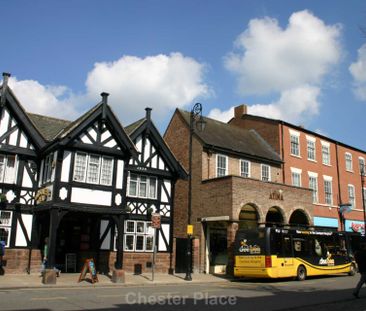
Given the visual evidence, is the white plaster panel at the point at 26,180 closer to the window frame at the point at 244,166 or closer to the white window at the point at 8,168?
the white window at the point at 8,168

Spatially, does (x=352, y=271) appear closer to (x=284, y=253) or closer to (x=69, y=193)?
(x=284, y=253)

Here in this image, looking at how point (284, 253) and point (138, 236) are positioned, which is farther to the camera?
point (138, 236)

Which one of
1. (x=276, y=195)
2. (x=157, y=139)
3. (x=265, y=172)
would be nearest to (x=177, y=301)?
(x=157, y=139)

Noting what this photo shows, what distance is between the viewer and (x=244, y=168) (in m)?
29.2

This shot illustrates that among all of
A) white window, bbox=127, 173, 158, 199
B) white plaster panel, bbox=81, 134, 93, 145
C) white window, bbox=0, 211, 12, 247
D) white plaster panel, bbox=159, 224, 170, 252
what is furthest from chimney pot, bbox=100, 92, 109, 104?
white plaster panel, bbox=159, 224, 170, 252

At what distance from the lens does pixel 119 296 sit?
13.3 m

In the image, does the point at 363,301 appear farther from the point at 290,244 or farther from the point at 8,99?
the point at 8,99

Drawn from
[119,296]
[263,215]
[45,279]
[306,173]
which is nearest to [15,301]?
[119,296]

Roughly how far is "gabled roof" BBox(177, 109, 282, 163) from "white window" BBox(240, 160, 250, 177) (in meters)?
0.57

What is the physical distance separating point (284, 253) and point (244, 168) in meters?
9.20

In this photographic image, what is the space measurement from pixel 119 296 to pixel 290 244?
438 inches

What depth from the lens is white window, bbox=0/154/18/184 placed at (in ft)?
66.1

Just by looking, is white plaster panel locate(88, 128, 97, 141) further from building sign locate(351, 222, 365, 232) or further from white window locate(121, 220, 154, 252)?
building sign locate(351, 222, 365, 232)

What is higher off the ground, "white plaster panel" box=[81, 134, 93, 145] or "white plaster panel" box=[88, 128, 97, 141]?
"white plaster panel" box=[88, 128, 97, 141]
